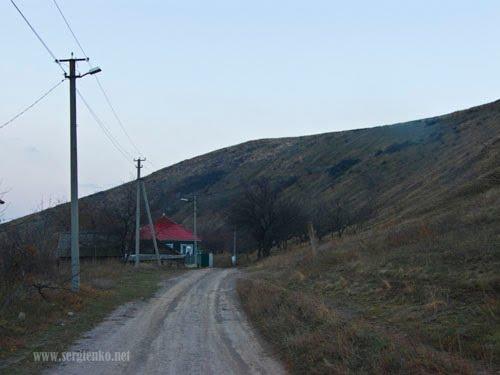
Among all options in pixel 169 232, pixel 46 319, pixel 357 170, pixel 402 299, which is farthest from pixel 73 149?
pixel 357 170

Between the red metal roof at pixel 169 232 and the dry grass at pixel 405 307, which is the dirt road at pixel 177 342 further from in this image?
the red metal roof at pixel 169 232

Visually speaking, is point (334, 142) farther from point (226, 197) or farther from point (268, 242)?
point (268, 242)

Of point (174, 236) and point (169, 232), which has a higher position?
point (169, 232)

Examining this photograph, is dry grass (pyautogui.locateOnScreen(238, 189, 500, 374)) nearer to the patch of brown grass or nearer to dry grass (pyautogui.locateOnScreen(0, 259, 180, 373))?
the patch of brown grass

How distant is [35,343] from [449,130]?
76943 mm

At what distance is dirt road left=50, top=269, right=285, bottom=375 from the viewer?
8477mm

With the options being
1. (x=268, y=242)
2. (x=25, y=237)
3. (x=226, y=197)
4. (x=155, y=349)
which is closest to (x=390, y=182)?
(x=268, y=242)

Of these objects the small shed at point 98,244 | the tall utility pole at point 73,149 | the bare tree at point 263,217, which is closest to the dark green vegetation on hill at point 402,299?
the tall utility pole at point 73,149

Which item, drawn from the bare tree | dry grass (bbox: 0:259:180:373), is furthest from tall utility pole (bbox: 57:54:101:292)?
the bare tree

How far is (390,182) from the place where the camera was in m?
66.8

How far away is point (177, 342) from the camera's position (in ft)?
35.4

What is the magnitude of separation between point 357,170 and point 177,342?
240 feet

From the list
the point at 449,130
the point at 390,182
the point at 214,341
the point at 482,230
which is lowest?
the point at 214,341

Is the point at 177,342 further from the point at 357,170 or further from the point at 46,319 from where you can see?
the point at 357,170
